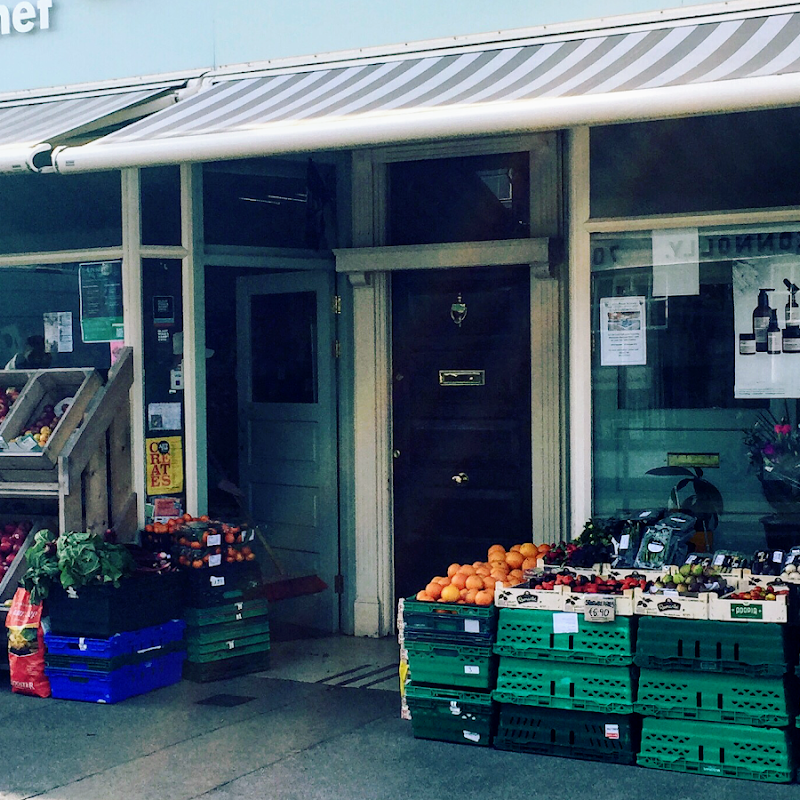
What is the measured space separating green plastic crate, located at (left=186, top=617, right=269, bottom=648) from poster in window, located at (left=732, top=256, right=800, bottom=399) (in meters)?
3.11

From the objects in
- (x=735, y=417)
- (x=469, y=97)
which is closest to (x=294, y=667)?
(x=735, y=417)

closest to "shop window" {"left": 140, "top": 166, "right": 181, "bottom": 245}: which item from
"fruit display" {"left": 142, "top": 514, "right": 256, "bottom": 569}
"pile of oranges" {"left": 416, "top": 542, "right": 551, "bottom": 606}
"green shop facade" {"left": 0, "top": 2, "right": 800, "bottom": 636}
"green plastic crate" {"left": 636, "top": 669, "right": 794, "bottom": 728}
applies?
"green shop facade" {"left": 0, "top": 2, "right": 800, "bottom": 636}

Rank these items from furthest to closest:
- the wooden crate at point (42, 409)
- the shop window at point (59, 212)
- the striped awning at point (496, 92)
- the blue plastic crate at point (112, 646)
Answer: the shop window at point (59, 212), the wooden crate at point (42, 409), the blue plastic crate at point (112, 646), the striped awning at point (496, 92)

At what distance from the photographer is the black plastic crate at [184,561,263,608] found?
7.50 m

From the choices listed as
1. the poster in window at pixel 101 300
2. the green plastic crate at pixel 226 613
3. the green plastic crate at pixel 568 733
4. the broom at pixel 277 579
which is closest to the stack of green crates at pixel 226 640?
the green plastic crate at pixel 226 613

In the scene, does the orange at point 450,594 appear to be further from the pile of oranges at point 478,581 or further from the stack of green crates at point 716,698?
the stack of green crates at point 716,698

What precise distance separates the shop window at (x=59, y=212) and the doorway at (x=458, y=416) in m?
1.82

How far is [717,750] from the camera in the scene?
5.77 m

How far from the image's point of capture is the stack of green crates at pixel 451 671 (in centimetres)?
622

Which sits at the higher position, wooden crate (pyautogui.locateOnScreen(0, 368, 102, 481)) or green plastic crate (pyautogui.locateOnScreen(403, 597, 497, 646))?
wooden crate (pyautogui.locateOnScreen(0, 368, 102, 481))

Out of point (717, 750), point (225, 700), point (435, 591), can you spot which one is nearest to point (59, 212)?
point (225, 700)

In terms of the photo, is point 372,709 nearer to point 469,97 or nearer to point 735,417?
point 735,417

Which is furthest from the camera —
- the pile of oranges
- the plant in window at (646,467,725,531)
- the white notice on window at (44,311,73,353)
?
the white notice on window at (44,311,73,353)

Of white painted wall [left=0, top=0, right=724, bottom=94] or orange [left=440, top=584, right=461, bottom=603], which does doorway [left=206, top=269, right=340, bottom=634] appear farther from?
orange [left=440, top=584, right=461, bottom=603]
